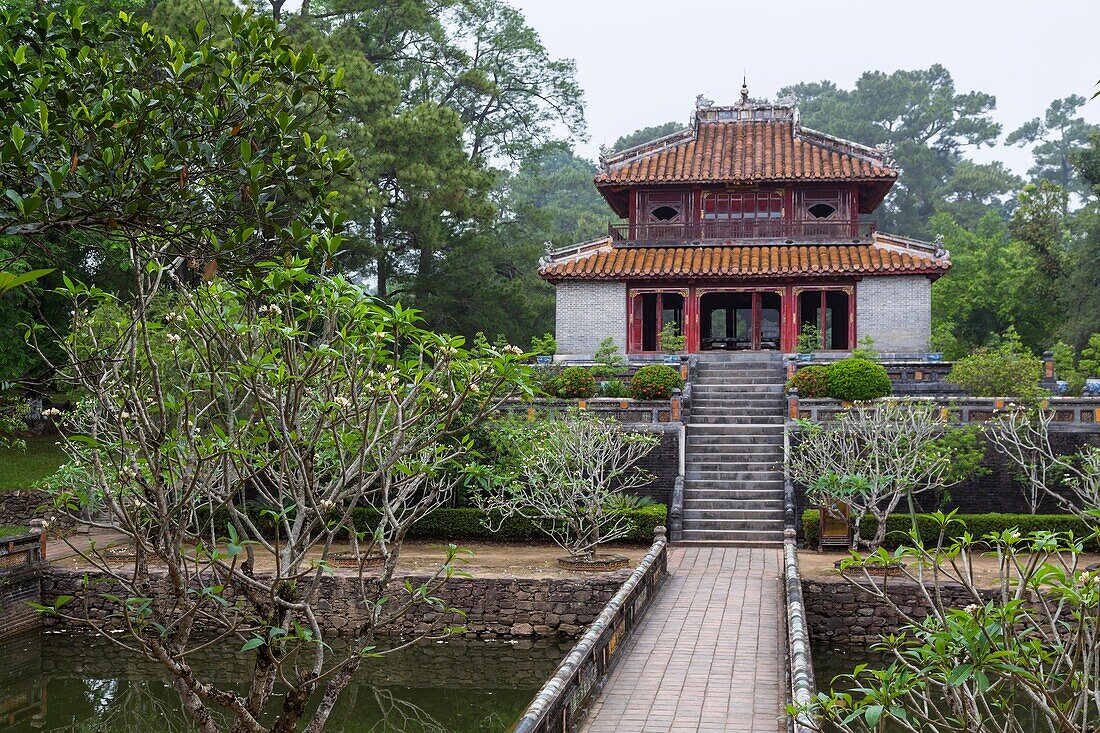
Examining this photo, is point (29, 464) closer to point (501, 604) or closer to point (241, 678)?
point (241, 678)

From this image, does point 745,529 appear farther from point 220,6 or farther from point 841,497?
point 220,6

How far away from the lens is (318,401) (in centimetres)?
783

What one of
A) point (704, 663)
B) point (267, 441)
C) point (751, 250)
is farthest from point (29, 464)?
point (267, 441)

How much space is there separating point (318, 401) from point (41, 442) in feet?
75.1

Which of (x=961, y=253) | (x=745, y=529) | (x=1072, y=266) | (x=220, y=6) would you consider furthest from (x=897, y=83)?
(x=745, y=529)

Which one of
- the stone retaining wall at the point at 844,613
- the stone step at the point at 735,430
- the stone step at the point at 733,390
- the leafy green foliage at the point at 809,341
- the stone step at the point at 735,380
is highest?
the leafy green foliage at the point at 809,341

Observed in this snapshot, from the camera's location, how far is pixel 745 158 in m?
30.5

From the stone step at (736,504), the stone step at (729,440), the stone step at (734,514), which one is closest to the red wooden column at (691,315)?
the stone step at (729,440)

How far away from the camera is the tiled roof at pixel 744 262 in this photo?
27812 mm

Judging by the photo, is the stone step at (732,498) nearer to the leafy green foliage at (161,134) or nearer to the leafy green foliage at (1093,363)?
the leafy green foliage at (1093,363)

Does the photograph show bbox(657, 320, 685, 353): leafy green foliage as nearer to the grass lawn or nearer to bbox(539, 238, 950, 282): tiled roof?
bbox(539, 238, 950, 282): tiled roof

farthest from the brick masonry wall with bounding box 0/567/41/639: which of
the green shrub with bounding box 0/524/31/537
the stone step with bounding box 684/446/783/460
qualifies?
the stone step with bounding box 684/446/783/460

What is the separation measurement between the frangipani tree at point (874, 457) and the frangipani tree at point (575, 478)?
3019 millimetres

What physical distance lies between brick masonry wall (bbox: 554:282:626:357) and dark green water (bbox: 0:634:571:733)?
13301 millimetres
